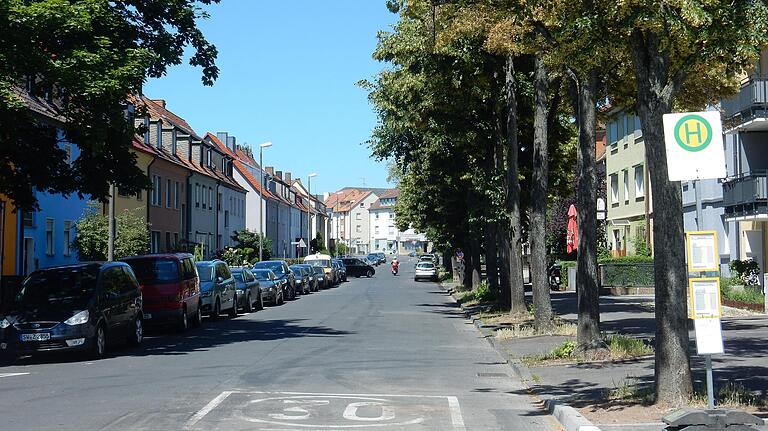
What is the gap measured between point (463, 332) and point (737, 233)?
46.3 feet

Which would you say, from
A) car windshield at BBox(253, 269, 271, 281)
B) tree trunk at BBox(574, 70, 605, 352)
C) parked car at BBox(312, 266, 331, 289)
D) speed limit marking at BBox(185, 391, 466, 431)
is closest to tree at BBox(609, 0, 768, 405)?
speed limit marking at BBox(185, 391, 466, 431)

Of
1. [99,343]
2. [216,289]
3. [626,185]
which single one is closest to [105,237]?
[216,289]

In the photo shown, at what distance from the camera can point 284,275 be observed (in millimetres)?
42156

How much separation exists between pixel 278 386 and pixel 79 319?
5.54m

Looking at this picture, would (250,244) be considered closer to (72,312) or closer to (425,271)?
(425,271)

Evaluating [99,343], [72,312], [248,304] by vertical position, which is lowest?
[99,343]

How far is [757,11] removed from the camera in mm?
9609

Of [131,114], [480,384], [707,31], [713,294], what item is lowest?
[480,384]

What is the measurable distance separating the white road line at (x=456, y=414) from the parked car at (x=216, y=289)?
1537 cm

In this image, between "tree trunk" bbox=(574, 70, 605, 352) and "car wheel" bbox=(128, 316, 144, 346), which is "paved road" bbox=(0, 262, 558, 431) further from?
"tree trunk" bbox=(574, 70, 605, 352)

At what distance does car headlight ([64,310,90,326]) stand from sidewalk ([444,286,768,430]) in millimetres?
7615

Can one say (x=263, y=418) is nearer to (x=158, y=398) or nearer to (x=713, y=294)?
(x=158, y=398)

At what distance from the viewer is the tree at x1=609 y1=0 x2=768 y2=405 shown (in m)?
9.45

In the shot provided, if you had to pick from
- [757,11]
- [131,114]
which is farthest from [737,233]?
[757,11]
